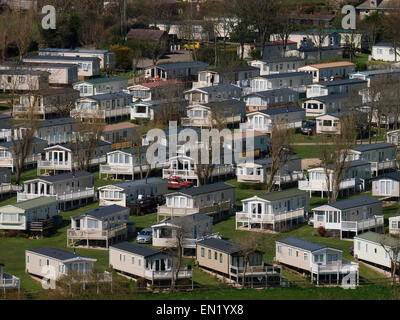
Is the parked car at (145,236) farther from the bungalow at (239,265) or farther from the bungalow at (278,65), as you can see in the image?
the bungalow at (278,65)

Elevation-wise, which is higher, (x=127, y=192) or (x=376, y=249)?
(x=127, y=192)

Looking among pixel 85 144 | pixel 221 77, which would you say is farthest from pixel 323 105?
pixel 85 144

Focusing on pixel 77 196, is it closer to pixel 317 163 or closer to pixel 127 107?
pixel 317 163

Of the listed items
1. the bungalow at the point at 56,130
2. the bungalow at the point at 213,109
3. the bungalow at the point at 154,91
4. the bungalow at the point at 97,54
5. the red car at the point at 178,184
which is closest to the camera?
the red car at the point at 178,184

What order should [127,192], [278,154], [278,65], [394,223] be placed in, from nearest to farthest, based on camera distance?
[394,223] → [127,192] → [278,154] → [278,65]

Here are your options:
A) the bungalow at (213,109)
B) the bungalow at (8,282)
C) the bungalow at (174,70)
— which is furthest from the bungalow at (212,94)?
the bungalow at (8,282)

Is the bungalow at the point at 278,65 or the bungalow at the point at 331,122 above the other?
the bungalow at the point at 278,65

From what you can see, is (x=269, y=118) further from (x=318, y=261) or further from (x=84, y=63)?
(x=318, y=261)
